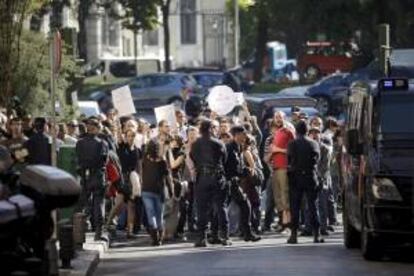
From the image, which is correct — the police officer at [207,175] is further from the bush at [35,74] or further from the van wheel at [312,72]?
the van wheel at [312,72]

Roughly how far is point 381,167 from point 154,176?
→ 4601 millimetres

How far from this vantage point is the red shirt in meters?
21.4

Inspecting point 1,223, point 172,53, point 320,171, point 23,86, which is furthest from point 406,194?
point 172,53

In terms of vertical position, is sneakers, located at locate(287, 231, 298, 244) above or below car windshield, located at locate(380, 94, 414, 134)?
below

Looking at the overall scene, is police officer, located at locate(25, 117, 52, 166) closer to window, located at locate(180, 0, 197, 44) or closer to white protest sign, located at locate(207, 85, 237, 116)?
white protest sign, located at locate(207, 85, 237, 116)

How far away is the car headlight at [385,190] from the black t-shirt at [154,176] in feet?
15.0

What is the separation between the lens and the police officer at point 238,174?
2008 centimetres

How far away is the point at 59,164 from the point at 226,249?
8.65ft

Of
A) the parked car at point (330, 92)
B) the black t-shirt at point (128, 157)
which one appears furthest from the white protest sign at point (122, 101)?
the parked car at point (330, 92)

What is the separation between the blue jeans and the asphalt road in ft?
1.20

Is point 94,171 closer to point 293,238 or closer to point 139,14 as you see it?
point 293,238

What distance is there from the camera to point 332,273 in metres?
15.7

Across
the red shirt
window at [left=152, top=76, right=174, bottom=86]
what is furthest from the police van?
window at [left=152, top=76, right=174, bottom=86]

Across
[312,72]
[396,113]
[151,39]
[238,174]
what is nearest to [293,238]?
[238,174]
